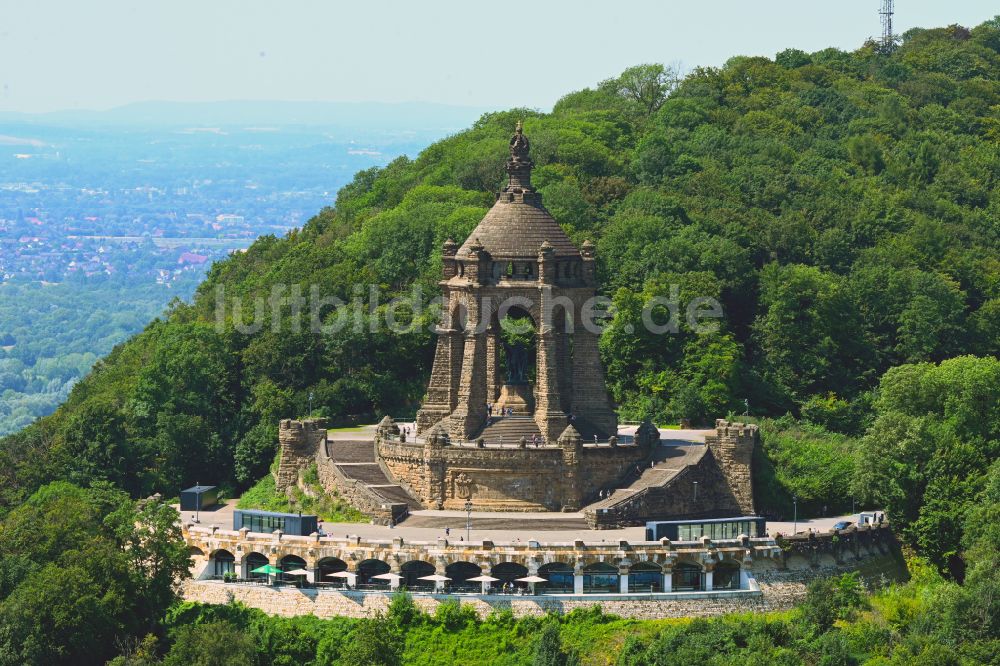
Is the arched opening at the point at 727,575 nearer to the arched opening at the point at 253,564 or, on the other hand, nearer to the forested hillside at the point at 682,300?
the forested hillside at the point at 682,300

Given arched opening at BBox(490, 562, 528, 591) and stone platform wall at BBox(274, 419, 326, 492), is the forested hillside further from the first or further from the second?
arched opening at BBox(490, 562, 528, 591)

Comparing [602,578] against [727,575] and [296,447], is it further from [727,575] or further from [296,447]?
[296,447]

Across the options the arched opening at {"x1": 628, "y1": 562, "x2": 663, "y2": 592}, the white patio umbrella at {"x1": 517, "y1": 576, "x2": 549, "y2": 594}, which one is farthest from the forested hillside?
the white patio umbrella at {"x1": 517, "y1": 576, "x2": 549, "y2": 594}

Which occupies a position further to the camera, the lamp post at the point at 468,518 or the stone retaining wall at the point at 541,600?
the lamp post at the point at 468,518

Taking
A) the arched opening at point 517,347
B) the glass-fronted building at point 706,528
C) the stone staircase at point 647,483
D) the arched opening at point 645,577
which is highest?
the arched opening at point 517,347

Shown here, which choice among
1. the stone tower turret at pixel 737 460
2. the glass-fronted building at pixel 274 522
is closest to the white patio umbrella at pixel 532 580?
the glass-fronted building at pixel 274 522

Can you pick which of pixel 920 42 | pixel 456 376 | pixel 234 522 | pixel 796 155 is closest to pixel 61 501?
pixel 234 522
